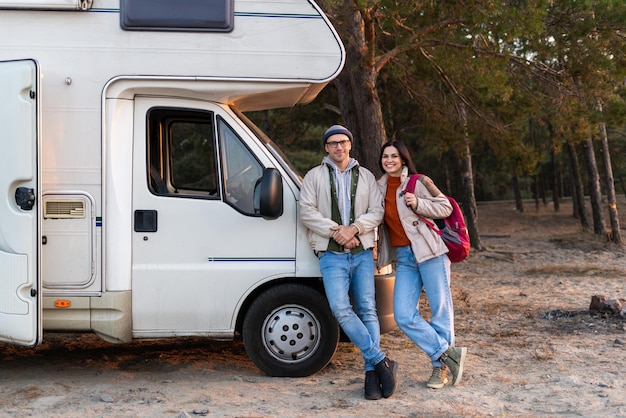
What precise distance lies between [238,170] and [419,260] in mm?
1559

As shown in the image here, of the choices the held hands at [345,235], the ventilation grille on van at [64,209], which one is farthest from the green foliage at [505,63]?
the ventilation grille on van at [64,209]

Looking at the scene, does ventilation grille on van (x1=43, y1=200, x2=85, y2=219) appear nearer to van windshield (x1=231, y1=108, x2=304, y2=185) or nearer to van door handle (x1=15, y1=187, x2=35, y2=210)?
van door handle (x1=15, y1=187, x2=35, y2=210)

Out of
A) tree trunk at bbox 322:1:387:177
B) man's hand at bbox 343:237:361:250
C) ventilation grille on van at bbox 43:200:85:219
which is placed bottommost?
man's hand at bbox 343:237:361:250

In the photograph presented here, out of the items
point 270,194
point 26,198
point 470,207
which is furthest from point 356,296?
point 470,207

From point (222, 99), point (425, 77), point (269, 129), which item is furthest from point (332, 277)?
point (269, 129)

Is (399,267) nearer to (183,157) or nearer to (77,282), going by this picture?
(77,282)

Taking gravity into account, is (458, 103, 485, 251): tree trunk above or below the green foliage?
below

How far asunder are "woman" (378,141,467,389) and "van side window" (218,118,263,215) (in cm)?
100

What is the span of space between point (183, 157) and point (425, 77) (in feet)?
43.4

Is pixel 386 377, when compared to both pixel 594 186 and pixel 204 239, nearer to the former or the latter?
pixel 204 239

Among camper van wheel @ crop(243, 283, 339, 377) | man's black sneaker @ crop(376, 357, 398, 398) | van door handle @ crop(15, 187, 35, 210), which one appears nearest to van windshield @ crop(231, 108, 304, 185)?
camper van wheel @ crop(243, 283, 339, 377)

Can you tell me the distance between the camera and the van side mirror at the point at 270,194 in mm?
5945

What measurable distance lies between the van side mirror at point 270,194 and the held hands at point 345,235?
46 cm

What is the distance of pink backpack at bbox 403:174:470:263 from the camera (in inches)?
239
